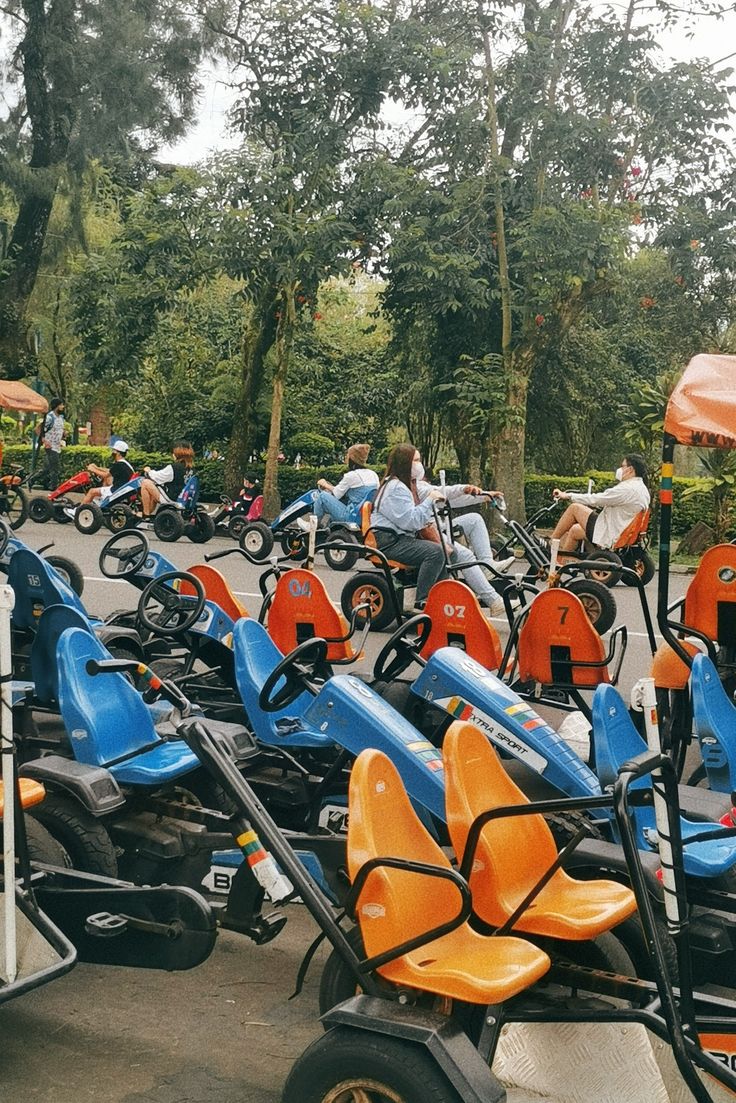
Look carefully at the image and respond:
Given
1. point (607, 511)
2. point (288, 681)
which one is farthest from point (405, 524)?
point (288, 681)

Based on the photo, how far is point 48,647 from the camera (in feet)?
19.2

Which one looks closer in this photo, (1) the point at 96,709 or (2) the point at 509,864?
(2) the point at 509,864

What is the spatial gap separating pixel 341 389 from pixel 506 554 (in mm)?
13119

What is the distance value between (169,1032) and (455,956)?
1.15 metres

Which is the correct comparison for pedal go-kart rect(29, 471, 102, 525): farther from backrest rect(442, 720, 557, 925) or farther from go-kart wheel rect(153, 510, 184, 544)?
backrest rect(442, 720, 557, 925)

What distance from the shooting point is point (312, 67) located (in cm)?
2011

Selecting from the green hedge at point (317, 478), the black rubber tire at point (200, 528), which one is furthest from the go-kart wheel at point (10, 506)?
the green hedge at point (317, 478)

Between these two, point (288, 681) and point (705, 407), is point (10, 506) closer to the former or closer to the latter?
point (705, 407)

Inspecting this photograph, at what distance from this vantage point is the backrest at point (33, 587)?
681 centimetres

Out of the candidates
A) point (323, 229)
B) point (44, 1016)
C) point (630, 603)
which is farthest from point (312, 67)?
point (44, 1016)

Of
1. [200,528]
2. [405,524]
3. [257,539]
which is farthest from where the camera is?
[200,528]

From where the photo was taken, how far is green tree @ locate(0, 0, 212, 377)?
22.4m

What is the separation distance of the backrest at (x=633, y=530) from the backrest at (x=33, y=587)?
7481 millimetres

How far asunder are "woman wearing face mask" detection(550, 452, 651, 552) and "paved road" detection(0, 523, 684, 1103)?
28.5ft
